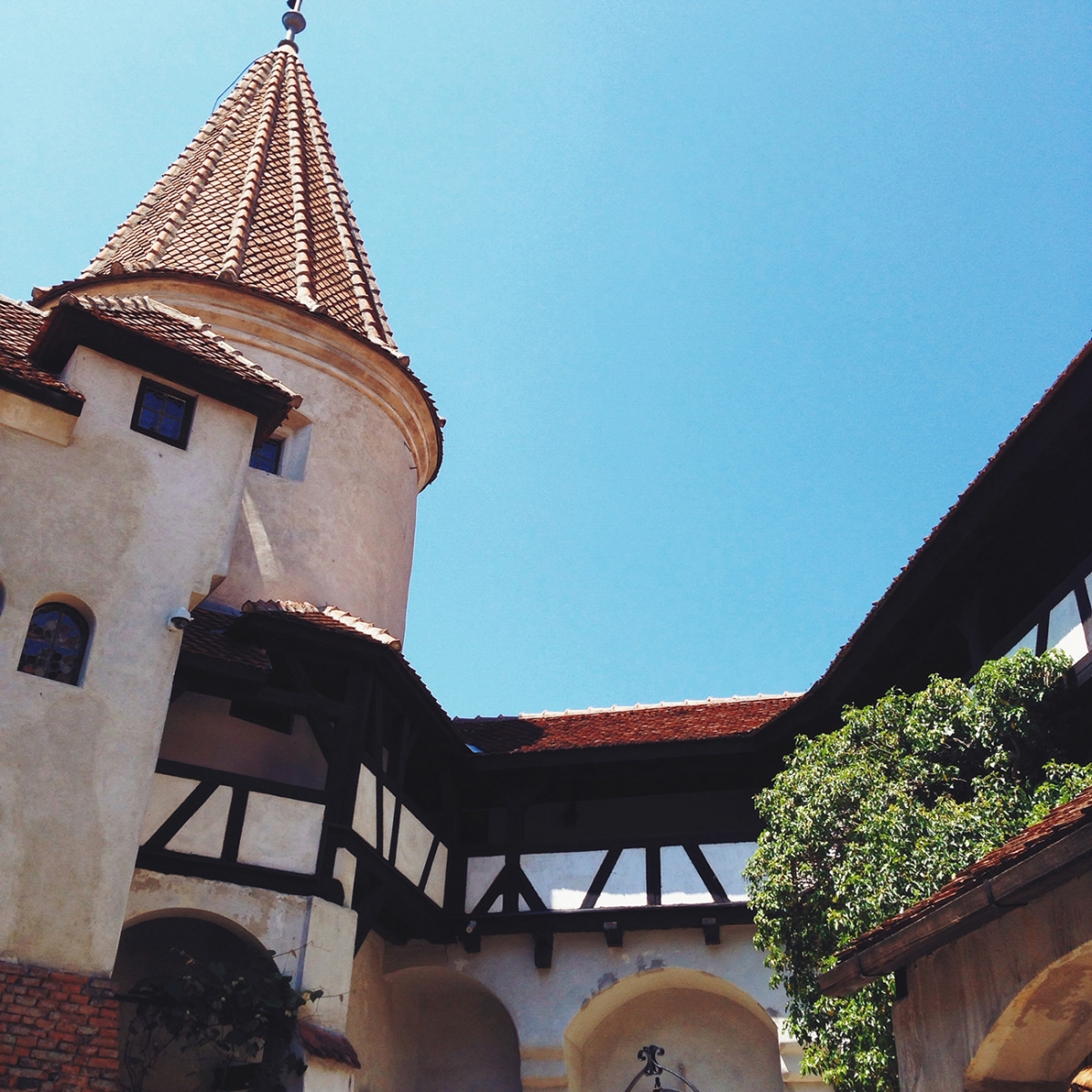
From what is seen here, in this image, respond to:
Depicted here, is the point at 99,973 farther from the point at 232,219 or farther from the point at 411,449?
the point at 232,219

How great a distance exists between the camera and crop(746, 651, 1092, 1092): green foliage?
10539mm

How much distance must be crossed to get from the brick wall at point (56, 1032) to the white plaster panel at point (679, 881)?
7.30 metres

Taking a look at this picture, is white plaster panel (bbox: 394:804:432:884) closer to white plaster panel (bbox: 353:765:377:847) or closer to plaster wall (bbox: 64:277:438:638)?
white plaster panel (bbox: 353:765:377:847)

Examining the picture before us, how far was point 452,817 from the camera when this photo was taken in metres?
16.6

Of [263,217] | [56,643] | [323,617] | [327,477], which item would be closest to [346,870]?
[323,617]

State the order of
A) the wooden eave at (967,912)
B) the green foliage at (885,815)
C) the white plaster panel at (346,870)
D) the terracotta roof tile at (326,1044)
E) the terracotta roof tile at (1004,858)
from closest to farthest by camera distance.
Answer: the wooden eave at (967,912), the terracotta roof tile at (1004,858), the green foliage at (885,815), the terracotta roof tile at (326,1044), the white plaster panel at (346,870)

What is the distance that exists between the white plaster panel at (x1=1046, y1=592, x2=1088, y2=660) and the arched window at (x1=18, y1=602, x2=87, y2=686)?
8.36 meters

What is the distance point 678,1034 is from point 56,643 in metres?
9.21

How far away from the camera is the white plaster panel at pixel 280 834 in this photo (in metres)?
12.5

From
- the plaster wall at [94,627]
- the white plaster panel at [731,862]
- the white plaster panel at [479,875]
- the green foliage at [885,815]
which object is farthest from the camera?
the white plaster panel at [479,875]

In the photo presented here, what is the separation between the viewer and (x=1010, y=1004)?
7.88 metres

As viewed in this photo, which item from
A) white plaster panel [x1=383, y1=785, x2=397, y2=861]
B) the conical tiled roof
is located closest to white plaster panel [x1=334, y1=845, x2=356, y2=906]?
white plaster panel [x1=383, y1=785, x2=397, y2=861]

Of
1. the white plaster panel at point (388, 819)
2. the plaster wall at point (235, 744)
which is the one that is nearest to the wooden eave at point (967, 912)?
the white plaster panel at point (388, 819)

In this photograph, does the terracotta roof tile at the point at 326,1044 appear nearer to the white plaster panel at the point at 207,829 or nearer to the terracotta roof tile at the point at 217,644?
the white plaster panel at the point at 207,829
